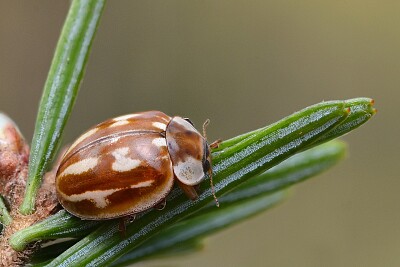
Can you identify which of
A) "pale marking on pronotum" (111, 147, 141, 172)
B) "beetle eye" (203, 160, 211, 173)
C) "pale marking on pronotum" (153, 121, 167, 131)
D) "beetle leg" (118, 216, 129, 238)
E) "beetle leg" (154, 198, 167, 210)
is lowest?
"beetle leg" (118, 216, 129, 238)

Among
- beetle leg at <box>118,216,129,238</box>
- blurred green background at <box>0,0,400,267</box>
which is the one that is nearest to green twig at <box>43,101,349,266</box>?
beetle leg at <box>118,216,129,238</box>

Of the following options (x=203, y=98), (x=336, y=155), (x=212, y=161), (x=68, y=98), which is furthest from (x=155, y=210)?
(x=203, y=98)

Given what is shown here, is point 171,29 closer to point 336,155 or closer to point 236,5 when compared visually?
point 236,5

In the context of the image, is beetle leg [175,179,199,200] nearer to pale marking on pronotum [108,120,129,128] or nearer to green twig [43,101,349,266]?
green twig [43,101,349,266]

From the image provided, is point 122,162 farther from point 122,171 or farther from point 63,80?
point 63,80

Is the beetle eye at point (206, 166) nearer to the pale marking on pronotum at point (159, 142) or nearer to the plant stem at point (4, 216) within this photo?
the pale marking on pronotum at point (159, 142)

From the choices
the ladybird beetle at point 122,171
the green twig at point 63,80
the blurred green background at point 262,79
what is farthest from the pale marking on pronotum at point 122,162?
the blurred green background at point 262,79
